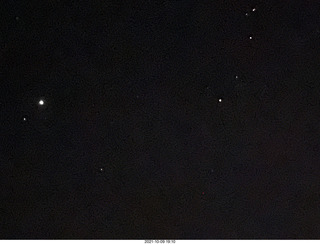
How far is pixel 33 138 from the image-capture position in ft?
2.41

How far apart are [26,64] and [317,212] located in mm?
530

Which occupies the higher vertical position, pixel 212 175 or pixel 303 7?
pixel 303 7

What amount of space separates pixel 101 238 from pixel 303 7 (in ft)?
1.63

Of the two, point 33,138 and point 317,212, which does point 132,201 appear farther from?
point 317,212

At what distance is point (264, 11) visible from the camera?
0.73m

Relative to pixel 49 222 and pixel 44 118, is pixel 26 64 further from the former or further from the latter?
pixel 49 222

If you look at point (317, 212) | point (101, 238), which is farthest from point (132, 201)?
point (317, 212)

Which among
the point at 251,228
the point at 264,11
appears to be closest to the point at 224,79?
the point at 264,11

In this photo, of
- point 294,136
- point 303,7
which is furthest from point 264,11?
point 294,136

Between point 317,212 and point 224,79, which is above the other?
point 224,79
